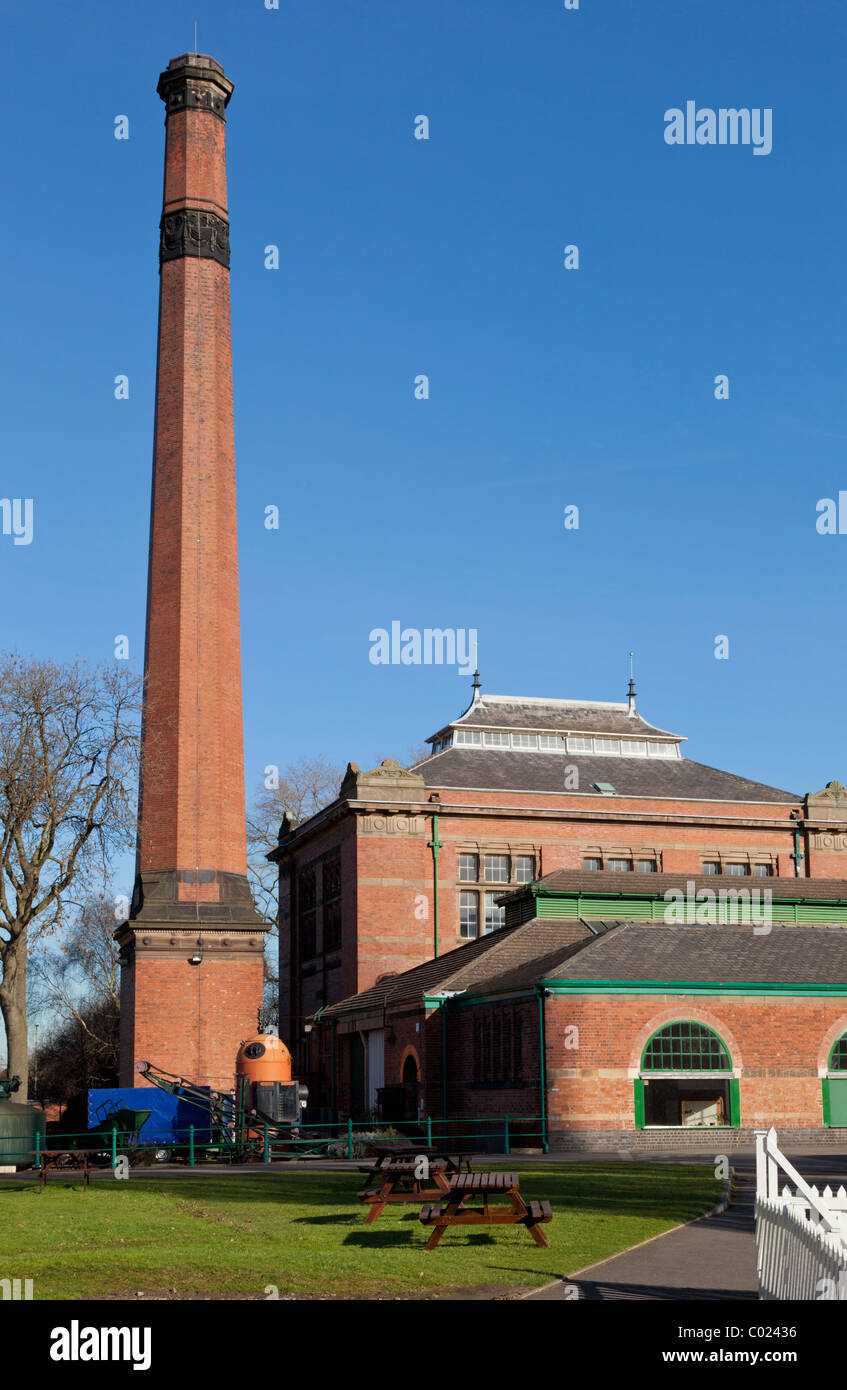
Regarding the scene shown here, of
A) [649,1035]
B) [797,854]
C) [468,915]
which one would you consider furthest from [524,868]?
[649,1035]

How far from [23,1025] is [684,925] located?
54.8 feet

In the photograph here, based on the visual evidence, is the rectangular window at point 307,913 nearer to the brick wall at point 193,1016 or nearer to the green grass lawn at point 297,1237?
the brick wall at point 193,1016

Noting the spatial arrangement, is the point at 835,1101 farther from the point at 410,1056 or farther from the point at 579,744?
the point at 579,744

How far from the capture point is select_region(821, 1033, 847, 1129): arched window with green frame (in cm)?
3353

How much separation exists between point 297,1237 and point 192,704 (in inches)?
1076

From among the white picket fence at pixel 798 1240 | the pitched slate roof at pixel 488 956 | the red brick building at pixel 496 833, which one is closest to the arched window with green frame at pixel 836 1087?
the pitched slate roof at pixel 488 956

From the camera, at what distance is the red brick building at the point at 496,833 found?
4656cm

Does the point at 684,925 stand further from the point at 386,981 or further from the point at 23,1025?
the point at 23,1025

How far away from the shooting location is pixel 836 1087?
3384cm

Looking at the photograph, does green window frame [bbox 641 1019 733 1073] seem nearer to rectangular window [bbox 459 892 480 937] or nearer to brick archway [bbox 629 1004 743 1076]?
brick archway [bbox 629 1004 743 1076]

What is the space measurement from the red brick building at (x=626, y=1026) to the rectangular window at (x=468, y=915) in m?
6.53

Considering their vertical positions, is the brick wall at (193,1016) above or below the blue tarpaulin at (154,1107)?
above

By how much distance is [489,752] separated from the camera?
52438 millimetres
